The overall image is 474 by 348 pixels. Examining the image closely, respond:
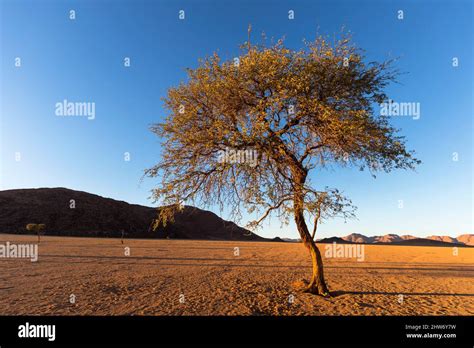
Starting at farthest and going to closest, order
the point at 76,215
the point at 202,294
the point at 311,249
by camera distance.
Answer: the point at 76,215 < the point at 311,249 < the point at 202,294

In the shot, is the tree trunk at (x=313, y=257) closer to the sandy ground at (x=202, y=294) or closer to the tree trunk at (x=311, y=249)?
the tree trunk at (x=311, y=249)

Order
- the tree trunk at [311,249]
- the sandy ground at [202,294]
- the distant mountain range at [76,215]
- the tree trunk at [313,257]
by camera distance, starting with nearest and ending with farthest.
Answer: the sandy ground at [202,294] → the tree trunk at [311,249] → the tree trunk at [313,257] → the distant mountain range at [76,215]

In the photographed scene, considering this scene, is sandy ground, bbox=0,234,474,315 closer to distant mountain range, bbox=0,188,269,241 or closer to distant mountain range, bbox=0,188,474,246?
distant mountain range, bbox=0,188,474,246

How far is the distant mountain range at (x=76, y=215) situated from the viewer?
7138 cm

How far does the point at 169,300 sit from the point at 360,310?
801 centimetres

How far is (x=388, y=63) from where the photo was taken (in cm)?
1139

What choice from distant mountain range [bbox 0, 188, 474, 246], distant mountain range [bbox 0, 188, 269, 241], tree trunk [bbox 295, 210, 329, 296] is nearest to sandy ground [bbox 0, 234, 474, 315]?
tree trunk [bbox 295, 210, 329, 296]

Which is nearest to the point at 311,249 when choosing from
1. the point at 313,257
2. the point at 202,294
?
the point at 313,257

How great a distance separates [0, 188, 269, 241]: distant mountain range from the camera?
71375 millimetres

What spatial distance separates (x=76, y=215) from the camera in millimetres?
81125

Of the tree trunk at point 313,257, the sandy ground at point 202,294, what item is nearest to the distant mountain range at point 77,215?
the sandy ground at point 202,294

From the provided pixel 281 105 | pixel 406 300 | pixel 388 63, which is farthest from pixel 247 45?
pixel 406 300

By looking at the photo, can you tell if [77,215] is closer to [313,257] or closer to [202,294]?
[202,294]
